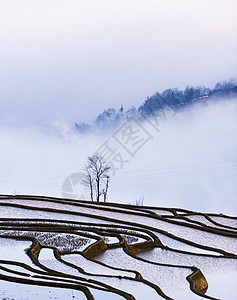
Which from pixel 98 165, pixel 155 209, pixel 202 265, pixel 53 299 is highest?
pixel 98 165

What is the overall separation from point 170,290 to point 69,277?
201cm

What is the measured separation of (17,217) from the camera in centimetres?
1532

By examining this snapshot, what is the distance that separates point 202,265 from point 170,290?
9.76 feet

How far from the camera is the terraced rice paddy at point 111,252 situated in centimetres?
847

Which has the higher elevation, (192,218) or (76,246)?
(192,218)

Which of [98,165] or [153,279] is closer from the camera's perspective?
[153,279]

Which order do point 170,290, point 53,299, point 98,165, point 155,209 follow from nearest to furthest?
1. point 53,299
2. point 170,290
3. point 155,209
4. point 98,165

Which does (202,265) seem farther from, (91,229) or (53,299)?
(53,299)

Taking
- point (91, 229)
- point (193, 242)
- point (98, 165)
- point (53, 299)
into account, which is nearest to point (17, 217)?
point (91, 229)

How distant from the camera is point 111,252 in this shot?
12367 mm

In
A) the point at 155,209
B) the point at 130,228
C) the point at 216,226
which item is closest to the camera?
the point at 130,228

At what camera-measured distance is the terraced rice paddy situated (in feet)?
27.8

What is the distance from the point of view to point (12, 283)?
8.16 m

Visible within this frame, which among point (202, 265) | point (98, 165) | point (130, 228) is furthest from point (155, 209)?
point (98, 165)
